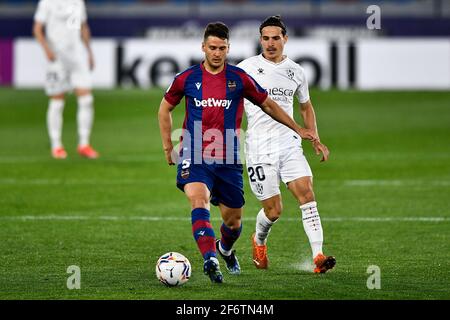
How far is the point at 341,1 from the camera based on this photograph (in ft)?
97.2

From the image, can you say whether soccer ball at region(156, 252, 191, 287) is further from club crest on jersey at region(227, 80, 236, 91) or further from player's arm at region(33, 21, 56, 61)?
player's arm at region(33, 21, 56, 61)

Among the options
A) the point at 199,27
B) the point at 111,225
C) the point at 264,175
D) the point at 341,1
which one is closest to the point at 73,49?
the point at 111,225

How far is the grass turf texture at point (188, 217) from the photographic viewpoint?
314 inches

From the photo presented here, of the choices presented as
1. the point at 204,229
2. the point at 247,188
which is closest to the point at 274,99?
the point at 204,229

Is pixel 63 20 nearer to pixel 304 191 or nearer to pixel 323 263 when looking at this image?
pixel 304 191

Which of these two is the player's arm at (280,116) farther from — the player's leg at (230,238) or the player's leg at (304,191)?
the player's leg at (230,238)

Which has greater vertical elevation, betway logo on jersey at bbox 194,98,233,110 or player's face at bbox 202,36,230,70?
player's face at bbox 202,36,230,70

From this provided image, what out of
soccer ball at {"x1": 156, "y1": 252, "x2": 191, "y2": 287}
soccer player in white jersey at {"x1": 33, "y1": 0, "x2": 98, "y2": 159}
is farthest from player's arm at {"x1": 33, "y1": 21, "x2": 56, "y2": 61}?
soccer ball at {"x1": 156, "y1": 252, "x2": 191, "y2": 287}

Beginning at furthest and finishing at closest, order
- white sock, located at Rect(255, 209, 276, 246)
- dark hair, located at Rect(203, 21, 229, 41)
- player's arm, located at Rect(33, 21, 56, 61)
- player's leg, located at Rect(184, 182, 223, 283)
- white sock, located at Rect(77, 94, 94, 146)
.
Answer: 1. white sock, located at Rect(77, 94, 94, 146)
2. player's arm, located at Rect(33, 21, 56, 61)
3. white sock, located at Rect(255, 209, 276, 246)
4. dark hair, located at Rect(203, 21, 229, 41)
5. player's leg, located at Rect(184, 182, 223, 283)

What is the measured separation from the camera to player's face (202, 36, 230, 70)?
26.9ft

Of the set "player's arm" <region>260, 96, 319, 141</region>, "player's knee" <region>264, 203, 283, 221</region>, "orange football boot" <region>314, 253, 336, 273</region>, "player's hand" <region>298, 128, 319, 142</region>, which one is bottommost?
"orange football boot" <region>314, 253, 336, 273</region>

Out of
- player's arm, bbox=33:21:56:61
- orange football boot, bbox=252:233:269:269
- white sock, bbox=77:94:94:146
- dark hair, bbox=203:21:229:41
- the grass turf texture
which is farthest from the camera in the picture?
white sock, bbox=77:94:94:146

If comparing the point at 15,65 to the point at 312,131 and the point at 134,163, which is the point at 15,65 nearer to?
the point at 134,163
